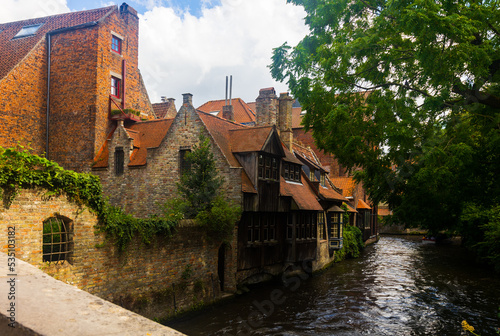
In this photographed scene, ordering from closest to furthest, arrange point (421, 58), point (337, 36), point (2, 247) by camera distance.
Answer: point (421, 58) → point (2, 247) → point (337, 36)

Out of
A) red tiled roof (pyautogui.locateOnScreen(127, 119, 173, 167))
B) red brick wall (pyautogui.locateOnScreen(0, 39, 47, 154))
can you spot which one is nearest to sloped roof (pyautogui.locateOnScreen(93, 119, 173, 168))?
red tiled roof (pyautogui.locateOnScreen(127, 119, 173, 167))

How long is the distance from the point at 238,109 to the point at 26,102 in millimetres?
24132

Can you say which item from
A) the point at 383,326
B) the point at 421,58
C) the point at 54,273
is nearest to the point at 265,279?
the point at 383,326

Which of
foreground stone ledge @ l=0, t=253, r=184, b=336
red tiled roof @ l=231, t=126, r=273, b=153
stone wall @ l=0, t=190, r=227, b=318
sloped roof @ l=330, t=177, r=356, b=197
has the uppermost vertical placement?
red tiled roof @ l=231, t=126, r=273, b=153

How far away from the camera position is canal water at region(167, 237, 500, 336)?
14.3 metres

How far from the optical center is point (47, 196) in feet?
34.1

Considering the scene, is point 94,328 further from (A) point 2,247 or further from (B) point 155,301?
(B) point 155,301

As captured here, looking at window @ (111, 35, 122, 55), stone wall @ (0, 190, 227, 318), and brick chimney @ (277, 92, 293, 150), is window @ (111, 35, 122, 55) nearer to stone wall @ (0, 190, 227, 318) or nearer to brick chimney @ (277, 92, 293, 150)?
brick chimney @ (277, 92, 293, 150)

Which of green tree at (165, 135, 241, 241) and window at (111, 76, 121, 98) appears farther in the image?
window at (111, 76, 121, 98)

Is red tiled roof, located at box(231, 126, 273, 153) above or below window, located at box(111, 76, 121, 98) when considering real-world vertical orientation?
below

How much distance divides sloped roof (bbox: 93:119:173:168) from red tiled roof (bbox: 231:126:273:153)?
4.58 metres

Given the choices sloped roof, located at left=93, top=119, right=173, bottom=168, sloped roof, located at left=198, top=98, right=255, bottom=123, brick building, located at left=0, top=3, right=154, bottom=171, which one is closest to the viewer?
sloped roof, located at left=93, top=119, right=173, bottom=168

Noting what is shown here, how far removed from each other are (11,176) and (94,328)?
8818 mm

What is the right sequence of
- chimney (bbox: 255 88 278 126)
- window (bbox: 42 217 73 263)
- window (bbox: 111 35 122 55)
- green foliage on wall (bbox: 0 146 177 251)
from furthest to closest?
1. window (bbox: 111 35 122 55)
2. chimney (bbox: 255 88 278 126)
3. window (bbox: 42 217 73 263)
4. green foliage on wall (bbox: 0 146 177 251)
